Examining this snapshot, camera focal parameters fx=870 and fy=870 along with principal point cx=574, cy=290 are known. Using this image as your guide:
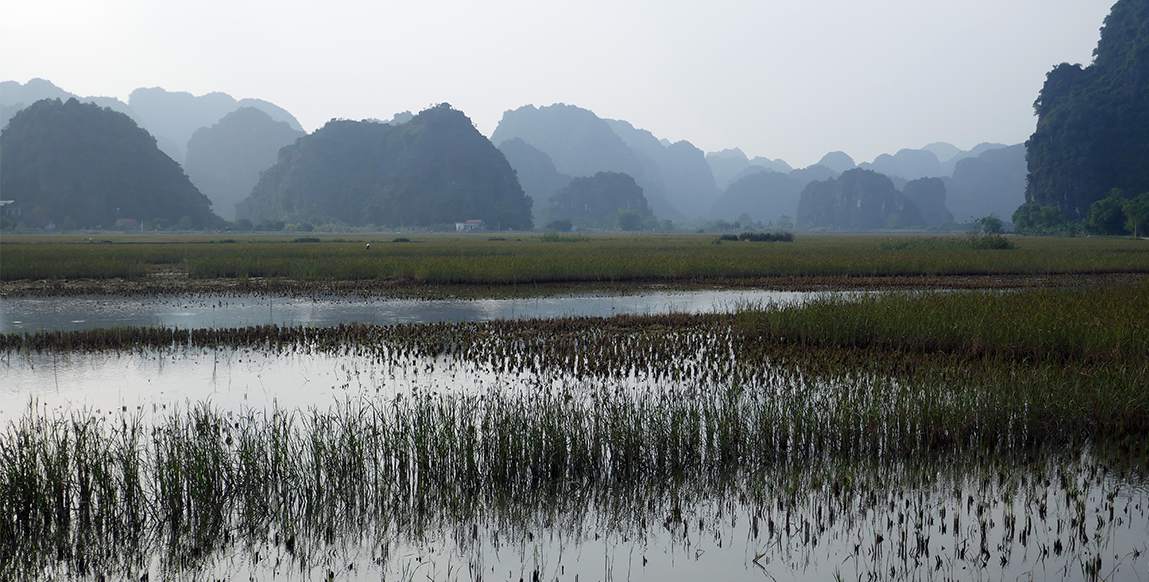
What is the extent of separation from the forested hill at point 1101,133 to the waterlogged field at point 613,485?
75.6 metres

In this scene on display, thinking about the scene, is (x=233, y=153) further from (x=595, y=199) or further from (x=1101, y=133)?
(x=1101, y=133)

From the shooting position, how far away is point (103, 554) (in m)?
5.20

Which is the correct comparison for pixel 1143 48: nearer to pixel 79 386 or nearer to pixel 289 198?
pixel 79 386

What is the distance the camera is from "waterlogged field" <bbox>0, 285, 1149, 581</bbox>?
516 centimetres

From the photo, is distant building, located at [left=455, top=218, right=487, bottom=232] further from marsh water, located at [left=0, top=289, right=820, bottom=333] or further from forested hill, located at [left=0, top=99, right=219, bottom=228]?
marsh water, located at [left=0, top=289, right=820, bottom=333]

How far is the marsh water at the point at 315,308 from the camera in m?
16.1

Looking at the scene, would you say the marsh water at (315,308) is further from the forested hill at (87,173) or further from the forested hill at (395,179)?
the forested hill at (395,179)

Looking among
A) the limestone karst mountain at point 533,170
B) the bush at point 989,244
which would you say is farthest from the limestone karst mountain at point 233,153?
the bush at point 989,244

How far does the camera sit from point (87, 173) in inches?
3713

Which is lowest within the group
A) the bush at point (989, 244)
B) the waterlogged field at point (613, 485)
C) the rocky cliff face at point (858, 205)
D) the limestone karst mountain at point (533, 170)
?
the waterlogged field at point (613, 485)

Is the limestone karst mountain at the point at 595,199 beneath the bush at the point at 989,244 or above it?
above

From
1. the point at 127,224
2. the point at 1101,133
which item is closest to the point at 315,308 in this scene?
the point at 1101,133

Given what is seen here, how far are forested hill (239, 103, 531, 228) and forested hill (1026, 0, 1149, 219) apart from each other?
6061cm

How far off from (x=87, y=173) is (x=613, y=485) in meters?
104
